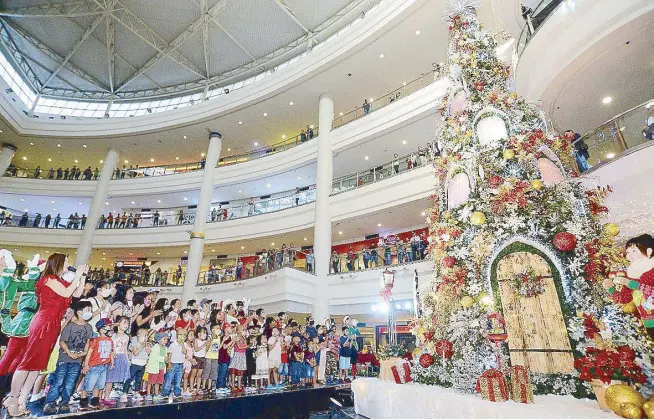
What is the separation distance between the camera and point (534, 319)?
181 inches

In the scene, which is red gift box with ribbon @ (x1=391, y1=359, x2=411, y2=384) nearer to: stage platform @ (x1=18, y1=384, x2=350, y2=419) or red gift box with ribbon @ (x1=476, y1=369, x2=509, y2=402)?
stage platform @ (x1=18, y1=384, x2=350, y2=419)

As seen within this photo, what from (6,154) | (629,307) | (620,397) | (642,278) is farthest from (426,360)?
(6,154)

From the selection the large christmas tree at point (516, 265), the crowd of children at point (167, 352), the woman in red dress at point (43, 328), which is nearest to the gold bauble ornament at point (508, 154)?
the large christmas tree at point (516, 265)

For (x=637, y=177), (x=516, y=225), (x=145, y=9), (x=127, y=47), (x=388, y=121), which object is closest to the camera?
(x=516, y=225)

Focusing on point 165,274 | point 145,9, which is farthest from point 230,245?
point 145,9

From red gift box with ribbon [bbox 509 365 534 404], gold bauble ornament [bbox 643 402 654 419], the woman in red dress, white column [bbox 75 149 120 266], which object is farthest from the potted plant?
white column [bbox 75 149 120 266]

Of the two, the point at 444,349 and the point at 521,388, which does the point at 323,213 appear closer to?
the point at 444,349

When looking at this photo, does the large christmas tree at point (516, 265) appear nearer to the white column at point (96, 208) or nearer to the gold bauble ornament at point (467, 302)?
the gold bauble ornament at point (467, 302)

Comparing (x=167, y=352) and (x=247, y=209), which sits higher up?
(x=247, y=209)

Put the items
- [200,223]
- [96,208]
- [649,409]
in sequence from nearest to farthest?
[649,409] < [200,223] < [96,208]

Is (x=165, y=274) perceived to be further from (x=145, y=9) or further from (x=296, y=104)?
(x=145, y=9)

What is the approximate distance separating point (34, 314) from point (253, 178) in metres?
15.1

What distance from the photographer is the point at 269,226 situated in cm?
1675

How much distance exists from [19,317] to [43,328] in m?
0.44
